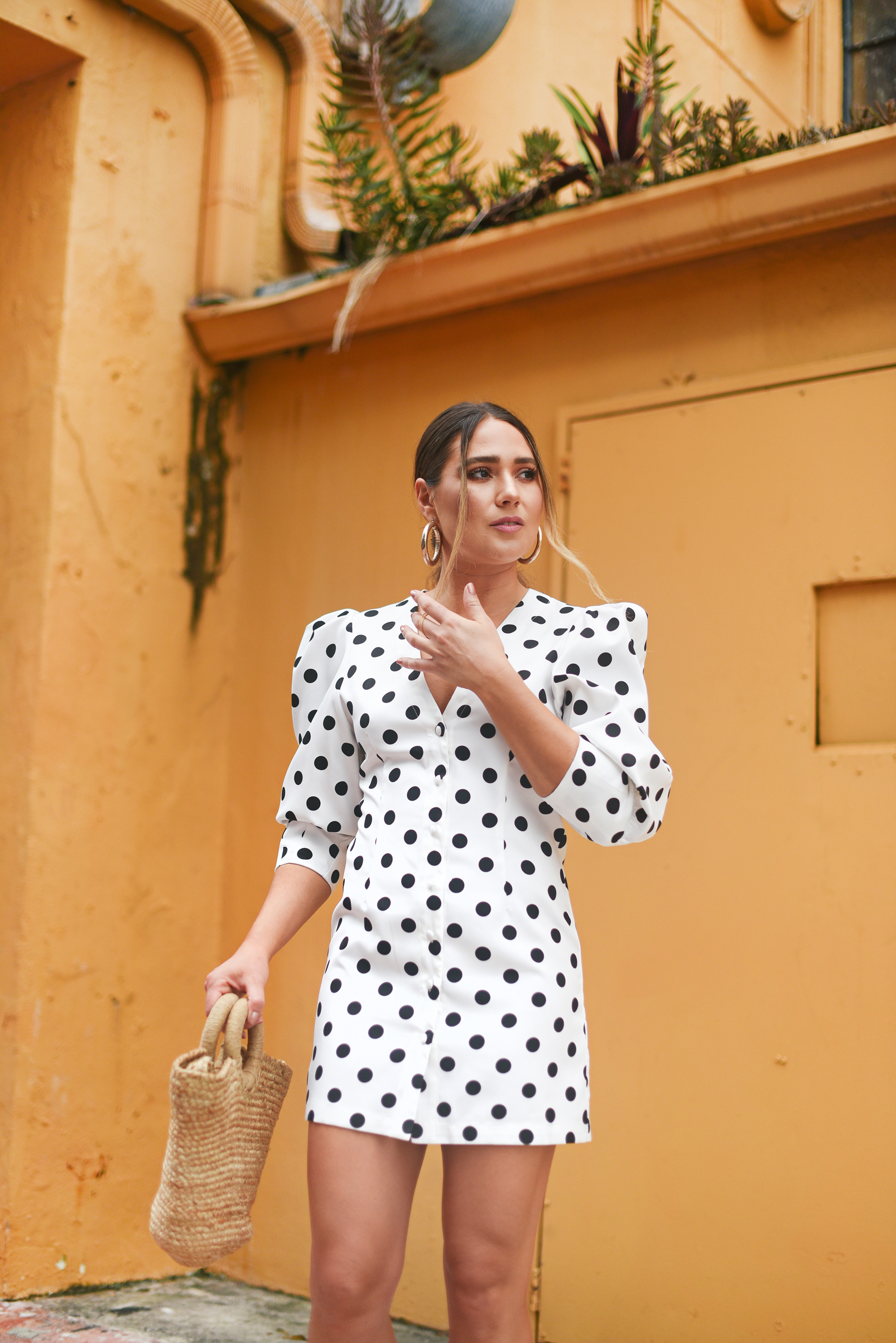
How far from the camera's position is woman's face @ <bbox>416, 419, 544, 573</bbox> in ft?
7.20

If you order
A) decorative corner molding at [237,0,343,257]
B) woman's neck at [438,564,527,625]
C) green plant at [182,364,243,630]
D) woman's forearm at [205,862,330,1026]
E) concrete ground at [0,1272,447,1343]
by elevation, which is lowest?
concrete ground at [0,1272,447,1343]

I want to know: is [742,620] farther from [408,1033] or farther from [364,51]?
[364,51]

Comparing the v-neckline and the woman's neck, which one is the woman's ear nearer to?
the woman's neck

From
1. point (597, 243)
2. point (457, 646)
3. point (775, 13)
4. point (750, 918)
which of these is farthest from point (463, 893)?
point (775, 13)

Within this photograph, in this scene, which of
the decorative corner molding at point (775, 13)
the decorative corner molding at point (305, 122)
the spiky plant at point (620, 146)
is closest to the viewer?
the spiky plant at point (620, 146)

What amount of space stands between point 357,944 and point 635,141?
258 centimetres

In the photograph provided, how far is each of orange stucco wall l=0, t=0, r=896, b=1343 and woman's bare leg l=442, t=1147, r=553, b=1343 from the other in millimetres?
1407

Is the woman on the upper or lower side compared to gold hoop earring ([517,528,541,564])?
lower

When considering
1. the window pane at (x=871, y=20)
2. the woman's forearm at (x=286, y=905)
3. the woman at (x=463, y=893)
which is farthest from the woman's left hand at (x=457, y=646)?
the window pane at (x=871, y=20)

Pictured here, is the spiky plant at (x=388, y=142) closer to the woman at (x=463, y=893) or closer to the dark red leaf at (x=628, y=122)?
the dark red leaf at (x=628, y=122)

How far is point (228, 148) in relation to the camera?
4.44 m

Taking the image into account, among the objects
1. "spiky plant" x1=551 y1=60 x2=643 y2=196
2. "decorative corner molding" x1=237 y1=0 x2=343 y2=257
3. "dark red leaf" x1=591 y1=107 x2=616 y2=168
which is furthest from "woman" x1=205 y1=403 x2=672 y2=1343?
"decorative corner molding" x1=237 y1=0 x2=343 y2=257

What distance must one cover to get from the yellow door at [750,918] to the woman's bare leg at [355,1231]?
4.85 ft

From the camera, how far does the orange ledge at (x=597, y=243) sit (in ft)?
10.6
